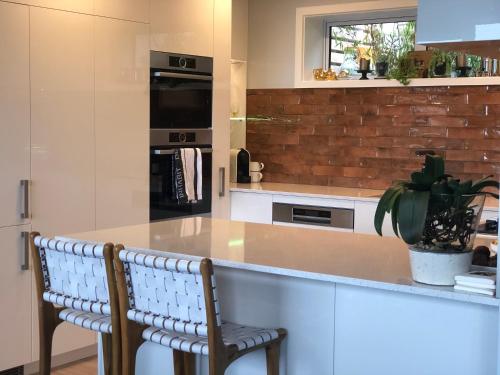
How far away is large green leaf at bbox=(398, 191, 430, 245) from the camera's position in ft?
7.59

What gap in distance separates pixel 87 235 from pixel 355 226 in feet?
7.51

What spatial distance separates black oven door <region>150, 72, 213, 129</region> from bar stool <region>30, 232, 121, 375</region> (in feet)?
6.65

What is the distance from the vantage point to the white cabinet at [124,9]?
4.44 m

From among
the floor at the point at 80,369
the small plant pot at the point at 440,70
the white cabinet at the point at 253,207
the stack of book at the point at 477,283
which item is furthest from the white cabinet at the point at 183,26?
the stack of book at the point at 477,283

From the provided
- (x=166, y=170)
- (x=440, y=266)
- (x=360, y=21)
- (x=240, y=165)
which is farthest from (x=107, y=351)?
(x=360, y=21)

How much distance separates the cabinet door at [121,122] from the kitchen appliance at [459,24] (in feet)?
8.33

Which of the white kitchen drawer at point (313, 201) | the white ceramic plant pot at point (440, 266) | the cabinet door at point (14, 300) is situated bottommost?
the cabinet door at point (14, 300)

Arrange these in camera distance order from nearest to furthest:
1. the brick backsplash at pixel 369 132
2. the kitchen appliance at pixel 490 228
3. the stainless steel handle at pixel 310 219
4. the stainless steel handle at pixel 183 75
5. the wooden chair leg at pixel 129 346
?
the wooden chair leg at pixel 129 346
the kitchen appliance at pixel 490 228
the stainless steel handle at pixel 183 75
the brick backsplash at pixel 369 132
the stainless steel handle at pixel 310 219

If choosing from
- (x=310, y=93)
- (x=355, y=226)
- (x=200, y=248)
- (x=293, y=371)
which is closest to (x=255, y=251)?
(x=200, y=248)

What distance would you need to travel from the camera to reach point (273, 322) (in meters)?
2.93

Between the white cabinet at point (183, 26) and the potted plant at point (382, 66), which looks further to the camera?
the potted plant at point (382, 66)

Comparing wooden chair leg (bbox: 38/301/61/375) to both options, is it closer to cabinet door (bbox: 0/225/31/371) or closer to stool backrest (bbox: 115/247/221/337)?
stool backrest (bbox: 115/247/221/337)

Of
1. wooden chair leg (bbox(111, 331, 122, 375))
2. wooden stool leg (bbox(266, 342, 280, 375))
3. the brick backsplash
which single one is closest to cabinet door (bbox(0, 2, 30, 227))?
wooden chair leg (bbox(111, 331, 122, 375))

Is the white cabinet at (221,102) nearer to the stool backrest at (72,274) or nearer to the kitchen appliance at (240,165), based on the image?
the kitchen appliance at (240,165)
